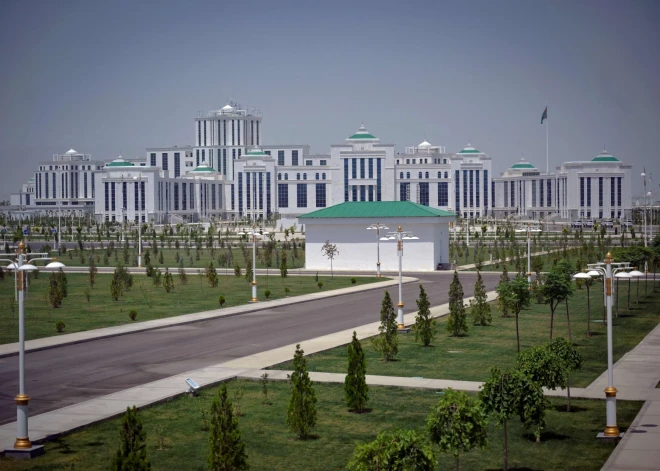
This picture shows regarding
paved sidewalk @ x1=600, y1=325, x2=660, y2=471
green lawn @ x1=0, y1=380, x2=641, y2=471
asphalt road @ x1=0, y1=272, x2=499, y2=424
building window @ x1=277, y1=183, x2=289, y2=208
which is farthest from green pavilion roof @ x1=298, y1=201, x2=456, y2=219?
building window @ x1=277, y1=183, x2=289, y2=208

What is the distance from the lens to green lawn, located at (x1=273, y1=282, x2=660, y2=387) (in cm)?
2389

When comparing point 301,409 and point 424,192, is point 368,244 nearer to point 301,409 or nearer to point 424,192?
point 301,409

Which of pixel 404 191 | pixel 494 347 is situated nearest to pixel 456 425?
pixel 494 347

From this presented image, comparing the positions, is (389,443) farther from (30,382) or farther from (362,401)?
(30,382)

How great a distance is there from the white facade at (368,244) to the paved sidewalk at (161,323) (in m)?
13.7

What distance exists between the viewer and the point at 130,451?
1285cm

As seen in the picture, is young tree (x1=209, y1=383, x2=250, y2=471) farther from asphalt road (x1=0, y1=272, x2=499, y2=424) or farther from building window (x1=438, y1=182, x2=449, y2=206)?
building window (x1=438, y1=182, x2=449, y2=206)

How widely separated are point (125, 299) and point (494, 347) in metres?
20.8

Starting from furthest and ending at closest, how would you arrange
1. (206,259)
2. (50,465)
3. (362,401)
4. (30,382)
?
1. (206,259)
2. (30,382)
3. (362,401)
4. (50,465)

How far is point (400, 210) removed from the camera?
63406 mm

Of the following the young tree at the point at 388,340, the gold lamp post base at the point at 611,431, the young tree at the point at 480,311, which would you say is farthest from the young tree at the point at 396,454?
the young tree at the point at 480,311

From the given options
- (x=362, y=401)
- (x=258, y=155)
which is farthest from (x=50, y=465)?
(x=258, y=155)

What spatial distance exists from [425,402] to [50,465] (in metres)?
7.94

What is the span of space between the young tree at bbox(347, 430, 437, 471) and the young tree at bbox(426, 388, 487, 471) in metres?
1.67
